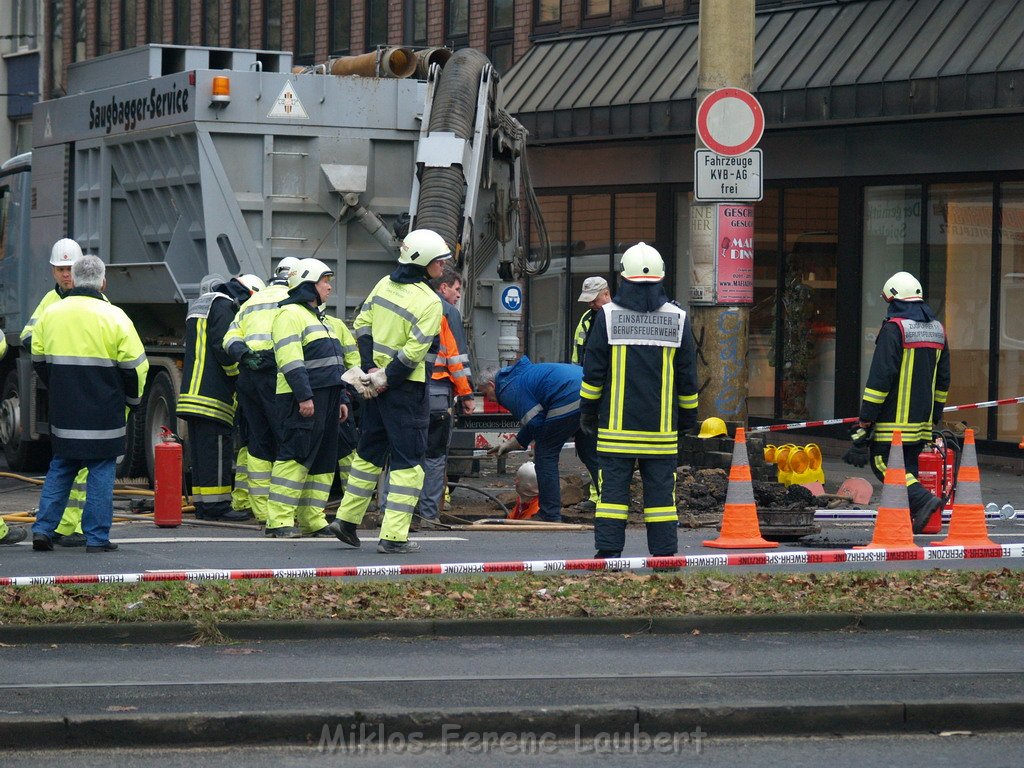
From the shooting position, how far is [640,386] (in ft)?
30.3

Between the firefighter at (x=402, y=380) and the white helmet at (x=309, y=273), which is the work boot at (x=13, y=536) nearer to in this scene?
the firefighter at (x=402, y=380)

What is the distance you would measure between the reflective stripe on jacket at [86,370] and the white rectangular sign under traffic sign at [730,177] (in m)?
5.18

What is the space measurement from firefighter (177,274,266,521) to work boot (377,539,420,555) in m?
2.41

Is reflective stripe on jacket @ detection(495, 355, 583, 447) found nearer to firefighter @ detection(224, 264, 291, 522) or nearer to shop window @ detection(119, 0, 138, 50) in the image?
firefighter @ detection(224, 264, 291, 522)

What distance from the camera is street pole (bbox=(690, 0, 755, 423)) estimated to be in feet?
47.9

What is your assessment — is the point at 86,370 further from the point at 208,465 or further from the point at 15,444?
the point at 15,444

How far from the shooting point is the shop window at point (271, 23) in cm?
3108

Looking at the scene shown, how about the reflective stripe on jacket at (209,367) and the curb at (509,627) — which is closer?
the curb at (509,627)

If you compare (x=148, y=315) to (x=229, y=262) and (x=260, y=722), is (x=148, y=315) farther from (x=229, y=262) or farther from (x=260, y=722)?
(x=260, y=722)

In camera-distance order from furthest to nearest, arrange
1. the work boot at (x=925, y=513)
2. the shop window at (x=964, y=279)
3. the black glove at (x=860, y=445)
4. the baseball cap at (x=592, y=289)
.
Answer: the shop window at (x=964, y=279), the baseball cap at (x=592, y=289), the black glove at (x=860, y=445), the work boot at (x=925, y=513)

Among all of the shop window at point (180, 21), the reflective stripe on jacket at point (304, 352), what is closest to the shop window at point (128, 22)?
the shop window at point (180, 21)

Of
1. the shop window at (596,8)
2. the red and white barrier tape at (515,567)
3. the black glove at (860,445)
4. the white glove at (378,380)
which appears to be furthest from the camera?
the shop window at (596,8)

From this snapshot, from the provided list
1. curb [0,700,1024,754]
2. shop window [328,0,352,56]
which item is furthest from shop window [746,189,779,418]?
curb [0,700,1024,754]

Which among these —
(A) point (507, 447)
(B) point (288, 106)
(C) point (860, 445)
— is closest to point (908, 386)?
(C) point (860, 445)
